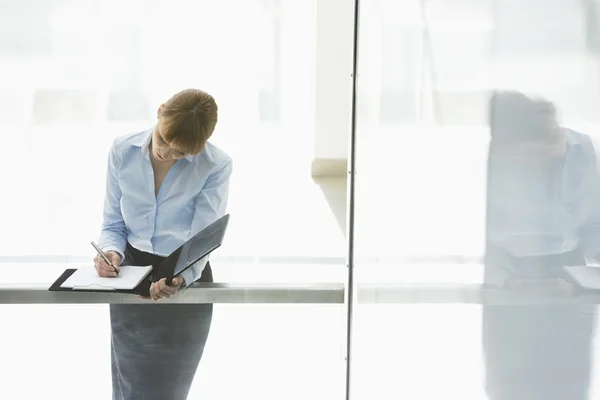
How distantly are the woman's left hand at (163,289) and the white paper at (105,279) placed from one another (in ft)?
0.23

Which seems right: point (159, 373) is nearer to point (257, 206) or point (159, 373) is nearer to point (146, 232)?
point (146, 232)

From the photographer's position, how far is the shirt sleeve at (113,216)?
1626 millimetres

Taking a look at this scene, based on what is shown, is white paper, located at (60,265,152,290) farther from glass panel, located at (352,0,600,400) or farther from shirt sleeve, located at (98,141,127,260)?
glass panel, located at (352,0,600,400)

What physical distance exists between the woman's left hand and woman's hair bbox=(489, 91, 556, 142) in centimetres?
109

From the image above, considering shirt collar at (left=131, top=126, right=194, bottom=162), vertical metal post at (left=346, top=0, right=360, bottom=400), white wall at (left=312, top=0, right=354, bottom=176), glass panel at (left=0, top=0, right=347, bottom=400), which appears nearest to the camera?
vertical metal post at (left=346, top=0, right=360, bottom=400)

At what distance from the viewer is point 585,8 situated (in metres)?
0.20

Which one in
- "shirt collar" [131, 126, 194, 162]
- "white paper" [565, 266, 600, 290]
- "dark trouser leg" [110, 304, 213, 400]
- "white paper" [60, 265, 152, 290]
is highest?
"white paper" [565, 266, 600, 290]

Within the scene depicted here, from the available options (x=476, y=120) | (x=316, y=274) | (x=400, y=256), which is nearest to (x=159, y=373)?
(x=400, y=256)

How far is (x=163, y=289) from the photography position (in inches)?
52.2

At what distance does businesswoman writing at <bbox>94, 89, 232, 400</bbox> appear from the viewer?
58.7 inches

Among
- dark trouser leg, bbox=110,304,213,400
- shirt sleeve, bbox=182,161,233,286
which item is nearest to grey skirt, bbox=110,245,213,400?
dark trouser leg, bbox=110,304,213,400

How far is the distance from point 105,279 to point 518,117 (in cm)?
130

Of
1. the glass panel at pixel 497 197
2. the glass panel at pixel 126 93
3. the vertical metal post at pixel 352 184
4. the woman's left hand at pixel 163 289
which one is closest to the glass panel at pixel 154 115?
the glass panel at pixel 126 93

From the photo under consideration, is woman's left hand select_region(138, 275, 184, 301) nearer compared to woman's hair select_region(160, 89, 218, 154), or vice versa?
woman's left hand select_region(138, 275, 184, 301)
